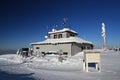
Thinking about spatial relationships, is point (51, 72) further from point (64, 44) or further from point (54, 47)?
point (54, 47)

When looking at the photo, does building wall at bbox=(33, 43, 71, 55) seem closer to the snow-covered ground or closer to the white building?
the white building

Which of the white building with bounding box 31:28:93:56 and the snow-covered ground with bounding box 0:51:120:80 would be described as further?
the white building with bounding box 31:28:93:56

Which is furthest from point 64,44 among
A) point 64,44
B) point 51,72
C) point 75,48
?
point 51,72

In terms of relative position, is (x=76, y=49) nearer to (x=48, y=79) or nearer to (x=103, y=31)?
(x=103, y=31)

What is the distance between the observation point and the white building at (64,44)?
3950 cm

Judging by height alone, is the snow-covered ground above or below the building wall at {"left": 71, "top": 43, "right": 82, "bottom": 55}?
below

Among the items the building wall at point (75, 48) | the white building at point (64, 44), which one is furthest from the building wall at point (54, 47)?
the building wall at point (75, 48)

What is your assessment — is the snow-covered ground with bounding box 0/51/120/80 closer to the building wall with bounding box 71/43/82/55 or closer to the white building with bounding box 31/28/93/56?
the white building with bounding box 31/28/93/56

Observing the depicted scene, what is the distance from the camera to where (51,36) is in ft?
158

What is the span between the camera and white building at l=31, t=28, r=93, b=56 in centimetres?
3950

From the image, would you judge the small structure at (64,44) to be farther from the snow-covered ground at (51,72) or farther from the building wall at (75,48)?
the snow-covered ground at (51,72)

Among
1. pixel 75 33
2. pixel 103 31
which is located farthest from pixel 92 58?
pixel 103 31

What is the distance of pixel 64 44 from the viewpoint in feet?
132

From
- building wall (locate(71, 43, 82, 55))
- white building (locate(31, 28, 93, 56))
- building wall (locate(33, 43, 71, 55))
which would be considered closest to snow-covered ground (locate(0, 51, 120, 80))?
white building (locate(31, 28, 93, 56))
